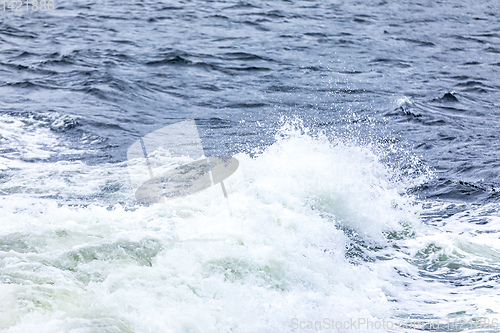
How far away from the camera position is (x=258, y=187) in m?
5.48

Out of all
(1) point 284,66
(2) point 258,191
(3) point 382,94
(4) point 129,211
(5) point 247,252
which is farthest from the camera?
(1) point 284,66

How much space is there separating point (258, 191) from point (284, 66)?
6378mm

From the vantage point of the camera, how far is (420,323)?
388 centimetres

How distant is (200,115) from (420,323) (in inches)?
224

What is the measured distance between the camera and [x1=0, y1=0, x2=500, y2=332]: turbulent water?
3.76 metres

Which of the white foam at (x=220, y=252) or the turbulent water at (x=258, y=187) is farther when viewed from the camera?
the turbulent water at (x=258, y=187)

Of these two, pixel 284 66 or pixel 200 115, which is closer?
pixel 200 115

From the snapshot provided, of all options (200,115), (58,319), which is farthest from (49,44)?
(58,319)

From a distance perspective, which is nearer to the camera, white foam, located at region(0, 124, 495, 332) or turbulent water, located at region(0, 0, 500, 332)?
white foam, located at region(0, 124, 495, 332)

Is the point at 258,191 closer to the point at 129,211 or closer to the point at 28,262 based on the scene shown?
the point at 129,211

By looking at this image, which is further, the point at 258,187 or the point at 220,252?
the point at 258,187

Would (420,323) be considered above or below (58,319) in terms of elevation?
below

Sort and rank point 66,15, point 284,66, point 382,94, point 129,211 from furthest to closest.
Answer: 1. point 66,15
2. point 284,66
3. point 382,94
4. point 129,211

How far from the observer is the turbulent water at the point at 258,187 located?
376cm
